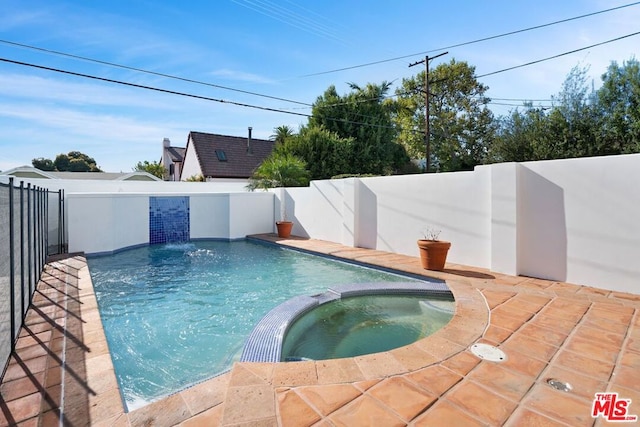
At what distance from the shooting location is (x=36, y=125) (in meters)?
20.4

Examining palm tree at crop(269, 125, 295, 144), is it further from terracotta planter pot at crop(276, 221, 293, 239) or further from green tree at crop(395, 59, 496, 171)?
terracotta planter pot at crop(276, 221, 293, 239)

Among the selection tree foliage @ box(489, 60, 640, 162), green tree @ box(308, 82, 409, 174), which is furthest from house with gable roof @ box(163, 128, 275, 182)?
tree foliage @ box(489, 60, 640, 162)

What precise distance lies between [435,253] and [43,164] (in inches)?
2570

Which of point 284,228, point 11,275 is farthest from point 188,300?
point 284,228

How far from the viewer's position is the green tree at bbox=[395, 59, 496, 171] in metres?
28.2

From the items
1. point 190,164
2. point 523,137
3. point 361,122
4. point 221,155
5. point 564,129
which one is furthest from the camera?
point 190,164

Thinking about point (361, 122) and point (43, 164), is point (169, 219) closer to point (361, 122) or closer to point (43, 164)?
point (361, 122)

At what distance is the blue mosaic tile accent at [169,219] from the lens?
12.5 m

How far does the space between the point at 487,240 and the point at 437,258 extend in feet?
4.20

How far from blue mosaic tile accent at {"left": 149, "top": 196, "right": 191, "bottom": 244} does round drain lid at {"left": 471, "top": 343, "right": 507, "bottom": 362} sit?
40.7ft

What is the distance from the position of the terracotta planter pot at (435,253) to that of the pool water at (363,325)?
145cm

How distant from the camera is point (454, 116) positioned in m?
29.0

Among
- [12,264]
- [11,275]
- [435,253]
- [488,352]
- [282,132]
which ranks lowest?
[488,352]

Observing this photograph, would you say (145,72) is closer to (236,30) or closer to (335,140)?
(236,30)
